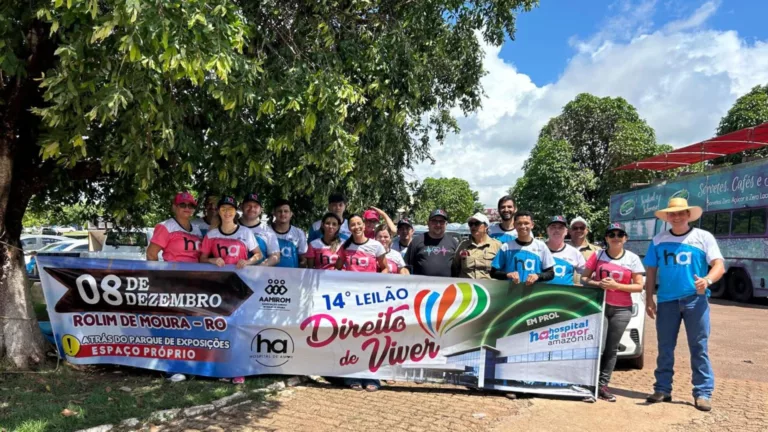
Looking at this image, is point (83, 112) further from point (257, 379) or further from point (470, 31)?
point (470, 31)

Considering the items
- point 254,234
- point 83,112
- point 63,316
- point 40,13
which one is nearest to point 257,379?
point 254,234

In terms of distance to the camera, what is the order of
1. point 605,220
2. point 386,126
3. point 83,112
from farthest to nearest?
point 605,220
point 386,126
point 83,112

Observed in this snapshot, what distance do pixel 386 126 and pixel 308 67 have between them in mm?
1464

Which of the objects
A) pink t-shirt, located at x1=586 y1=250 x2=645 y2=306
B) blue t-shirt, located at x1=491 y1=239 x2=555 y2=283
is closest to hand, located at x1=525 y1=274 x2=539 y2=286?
blue t-shirt, located at x1=491 y1=239 x2=555 y2=283

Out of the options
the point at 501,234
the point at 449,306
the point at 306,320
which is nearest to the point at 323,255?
the point at 306,320

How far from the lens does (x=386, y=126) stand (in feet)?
22.2

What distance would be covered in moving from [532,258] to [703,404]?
197 cm

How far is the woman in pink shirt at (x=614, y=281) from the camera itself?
5508 millimetres

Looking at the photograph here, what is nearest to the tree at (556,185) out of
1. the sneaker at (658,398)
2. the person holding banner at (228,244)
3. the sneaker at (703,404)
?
the sneaker at (658,398)

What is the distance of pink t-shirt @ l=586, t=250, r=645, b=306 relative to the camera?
5512 millimetres

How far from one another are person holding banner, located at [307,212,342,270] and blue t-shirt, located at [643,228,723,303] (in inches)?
126

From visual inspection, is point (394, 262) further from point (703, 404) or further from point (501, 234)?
point (703, 404)

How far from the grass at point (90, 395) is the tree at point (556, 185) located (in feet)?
82.5

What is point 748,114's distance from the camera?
85.3ft
